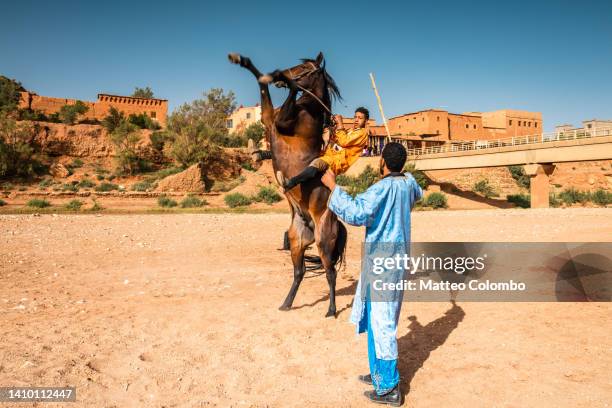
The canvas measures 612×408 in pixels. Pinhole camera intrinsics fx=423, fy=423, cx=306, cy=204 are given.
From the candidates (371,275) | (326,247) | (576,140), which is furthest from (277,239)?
(576,140)

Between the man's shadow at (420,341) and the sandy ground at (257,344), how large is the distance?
18mm

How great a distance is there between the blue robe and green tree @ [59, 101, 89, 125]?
49.8 m

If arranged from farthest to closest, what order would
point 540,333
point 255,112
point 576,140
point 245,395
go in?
point 255,112 → point 576,140 → point 540,333 → point 245,395

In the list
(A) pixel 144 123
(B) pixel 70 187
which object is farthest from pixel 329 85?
(A) pixel 144 123

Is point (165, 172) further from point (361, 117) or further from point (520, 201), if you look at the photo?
point (361, 117)

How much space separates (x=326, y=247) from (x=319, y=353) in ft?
4.09

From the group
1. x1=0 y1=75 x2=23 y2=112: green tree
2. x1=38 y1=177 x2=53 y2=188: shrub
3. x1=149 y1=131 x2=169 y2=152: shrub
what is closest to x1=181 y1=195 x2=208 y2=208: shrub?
x1=38 y1=177 x2=53 y2=188: shrub

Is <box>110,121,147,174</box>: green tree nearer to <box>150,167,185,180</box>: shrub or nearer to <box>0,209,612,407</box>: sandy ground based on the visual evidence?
<box>150,167,185,180</box>: shrub

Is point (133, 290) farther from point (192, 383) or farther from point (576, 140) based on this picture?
point (576, 140)

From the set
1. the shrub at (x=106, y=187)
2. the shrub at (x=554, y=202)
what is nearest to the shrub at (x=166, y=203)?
the shrub at (x=106, y=187)

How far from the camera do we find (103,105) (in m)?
56.1

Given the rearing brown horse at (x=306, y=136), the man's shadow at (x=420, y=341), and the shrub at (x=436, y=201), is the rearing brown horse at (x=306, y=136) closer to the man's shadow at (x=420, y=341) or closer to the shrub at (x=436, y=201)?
the man's shadow at (x=420, y=341)

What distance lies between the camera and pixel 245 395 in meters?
3.29

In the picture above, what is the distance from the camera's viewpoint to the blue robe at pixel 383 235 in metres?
3.18
